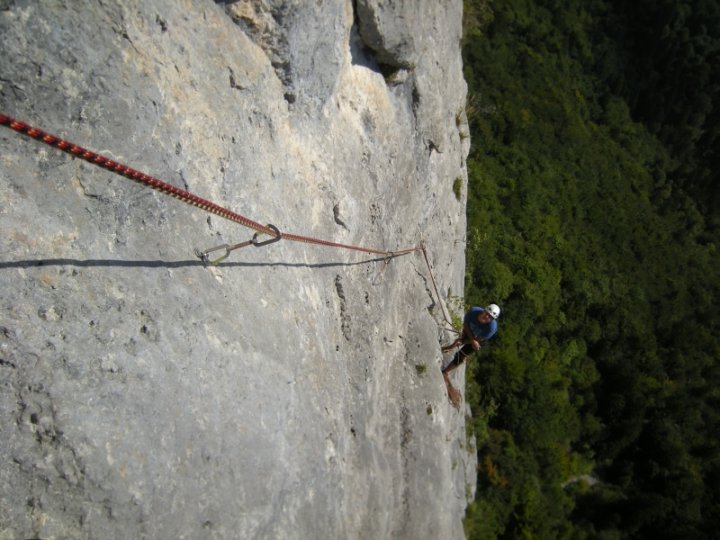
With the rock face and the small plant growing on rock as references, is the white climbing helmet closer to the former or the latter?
the rock face

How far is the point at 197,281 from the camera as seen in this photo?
4582mm

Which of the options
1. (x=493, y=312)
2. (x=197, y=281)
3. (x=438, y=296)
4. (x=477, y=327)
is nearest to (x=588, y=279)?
(x=438, y=296)

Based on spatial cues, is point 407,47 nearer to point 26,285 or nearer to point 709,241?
point 26,285

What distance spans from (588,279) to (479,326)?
23.4 meters

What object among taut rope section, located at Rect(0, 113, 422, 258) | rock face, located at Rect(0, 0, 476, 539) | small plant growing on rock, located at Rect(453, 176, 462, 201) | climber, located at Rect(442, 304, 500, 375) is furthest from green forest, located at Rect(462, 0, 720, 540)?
taut rope section, located at Rect(0, 113, 422, 258)

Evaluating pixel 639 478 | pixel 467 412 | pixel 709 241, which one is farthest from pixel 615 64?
pixel 467 412

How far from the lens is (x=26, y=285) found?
349 cm

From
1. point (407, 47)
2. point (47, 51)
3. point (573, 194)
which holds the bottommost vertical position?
point (47, 51)

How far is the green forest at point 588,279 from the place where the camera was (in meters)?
24.0

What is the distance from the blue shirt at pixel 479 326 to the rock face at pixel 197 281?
2.11m

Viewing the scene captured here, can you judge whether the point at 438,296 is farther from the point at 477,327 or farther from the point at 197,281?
the point at 197,281

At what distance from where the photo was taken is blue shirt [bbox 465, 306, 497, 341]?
381 inches

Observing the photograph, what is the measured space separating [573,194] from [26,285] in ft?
107

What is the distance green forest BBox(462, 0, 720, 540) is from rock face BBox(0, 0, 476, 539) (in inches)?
510
